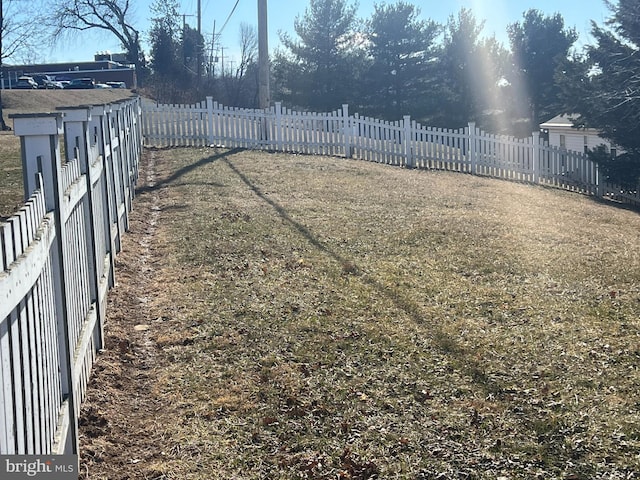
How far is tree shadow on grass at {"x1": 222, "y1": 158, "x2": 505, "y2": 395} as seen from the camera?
498cm

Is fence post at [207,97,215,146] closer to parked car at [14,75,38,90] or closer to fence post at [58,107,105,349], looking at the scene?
fence post at [58,107,105,349]

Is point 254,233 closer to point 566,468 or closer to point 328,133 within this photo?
point 566,468

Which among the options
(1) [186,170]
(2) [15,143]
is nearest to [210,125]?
(2) [15,143]

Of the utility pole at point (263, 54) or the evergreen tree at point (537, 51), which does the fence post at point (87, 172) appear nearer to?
the utility pole at point (263, 54)

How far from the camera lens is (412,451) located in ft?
13.3

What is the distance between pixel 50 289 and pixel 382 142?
16.6 meters

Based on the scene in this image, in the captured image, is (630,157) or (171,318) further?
(630,157)

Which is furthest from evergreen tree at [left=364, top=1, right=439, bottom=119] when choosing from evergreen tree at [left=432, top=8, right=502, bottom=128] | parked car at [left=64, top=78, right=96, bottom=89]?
parked car at [left=64, top=78, right=96, bottom=89]

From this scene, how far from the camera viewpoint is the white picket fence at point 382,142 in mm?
18625

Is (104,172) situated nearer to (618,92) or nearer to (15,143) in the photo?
(15,143)

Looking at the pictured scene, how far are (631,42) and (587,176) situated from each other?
12.8 feet

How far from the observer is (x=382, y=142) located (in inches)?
772

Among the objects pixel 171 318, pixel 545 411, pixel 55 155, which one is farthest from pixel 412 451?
pixel 171 318

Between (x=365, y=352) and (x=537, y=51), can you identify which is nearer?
(x=365, y=352)
